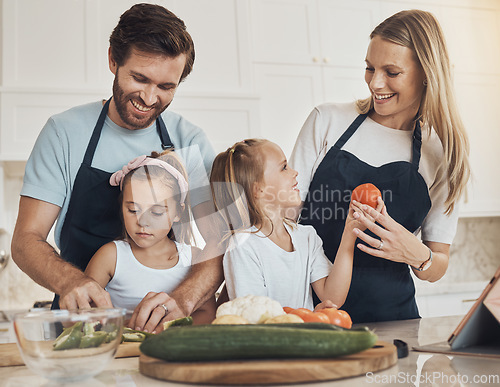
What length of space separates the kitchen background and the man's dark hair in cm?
126

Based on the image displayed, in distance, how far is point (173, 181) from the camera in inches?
59.3

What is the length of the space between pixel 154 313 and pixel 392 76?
3.02 feet

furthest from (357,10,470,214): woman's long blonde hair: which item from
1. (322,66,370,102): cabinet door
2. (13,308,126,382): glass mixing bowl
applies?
(322,66,370,102): cabinet door

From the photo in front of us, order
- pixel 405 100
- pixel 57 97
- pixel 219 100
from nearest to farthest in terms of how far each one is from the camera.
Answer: pixel 405 100
pixel 57 97
pixel 219 100

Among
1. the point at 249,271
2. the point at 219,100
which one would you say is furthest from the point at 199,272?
the point at 219,100

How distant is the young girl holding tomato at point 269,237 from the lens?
54.2 inches

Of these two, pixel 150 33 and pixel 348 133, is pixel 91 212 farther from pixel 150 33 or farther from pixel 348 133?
pixel 348 133

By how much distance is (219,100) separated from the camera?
9.21 feet

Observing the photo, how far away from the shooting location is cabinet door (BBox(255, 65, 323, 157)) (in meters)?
3.08

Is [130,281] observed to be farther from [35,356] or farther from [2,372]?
[35,356]

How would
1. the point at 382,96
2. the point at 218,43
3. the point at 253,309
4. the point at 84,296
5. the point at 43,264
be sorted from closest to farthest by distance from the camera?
the point at 253,309 < the point at 84,296 < the point at 43,264 < the point at 382,96 < the point at 218,43

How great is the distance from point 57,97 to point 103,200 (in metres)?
1.30

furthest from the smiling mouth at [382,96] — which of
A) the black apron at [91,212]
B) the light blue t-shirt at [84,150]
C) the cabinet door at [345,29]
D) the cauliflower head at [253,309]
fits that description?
the cabinet door at [345,29]

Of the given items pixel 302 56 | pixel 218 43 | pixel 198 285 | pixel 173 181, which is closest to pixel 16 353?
pixel 198 285
